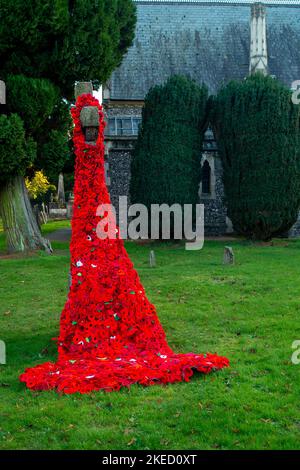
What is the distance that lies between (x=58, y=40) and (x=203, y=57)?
12.2 m

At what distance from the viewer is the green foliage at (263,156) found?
1866 cm

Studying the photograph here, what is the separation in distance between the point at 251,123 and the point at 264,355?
13451 mm

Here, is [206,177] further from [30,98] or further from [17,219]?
[30,98]

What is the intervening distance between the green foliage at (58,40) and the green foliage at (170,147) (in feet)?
10.2

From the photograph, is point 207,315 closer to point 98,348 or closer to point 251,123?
point 98,348

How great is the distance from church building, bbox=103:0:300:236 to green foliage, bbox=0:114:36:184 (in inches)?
302

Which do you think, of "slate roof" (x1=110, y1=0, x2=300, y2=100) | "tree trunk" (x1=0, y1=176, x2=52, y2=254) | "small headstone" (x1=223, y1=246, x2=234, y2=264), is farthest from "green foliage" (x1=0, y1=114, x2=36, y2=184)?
"slate roof" (x1=110, y1=0, x2=300, y2=100)

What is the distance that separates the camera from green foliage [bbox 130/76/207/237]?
19094 mm

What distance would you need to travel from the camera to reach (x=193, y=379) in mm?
5887

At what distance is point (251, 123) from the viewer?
1886 centimetres

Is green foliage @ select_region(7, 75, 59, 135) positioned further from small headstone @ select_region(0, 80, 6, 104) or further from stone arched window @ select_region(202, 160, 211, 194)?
stone arched window @ select_region(202, 160, 211, 194)

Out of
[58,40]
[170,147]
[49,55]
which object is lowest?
[170,147]

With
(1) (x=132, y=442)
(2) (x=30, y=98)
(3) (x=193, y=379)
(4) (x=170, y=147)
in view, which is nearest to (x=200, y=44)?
(4) (x=170, y=147)

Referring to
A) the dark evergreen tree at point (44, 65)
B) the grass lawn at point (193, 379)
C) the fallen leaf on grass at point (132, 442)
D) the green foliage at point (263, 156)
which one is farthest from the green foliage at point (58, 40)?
the fallen leaf on grass at point (132, 442)
